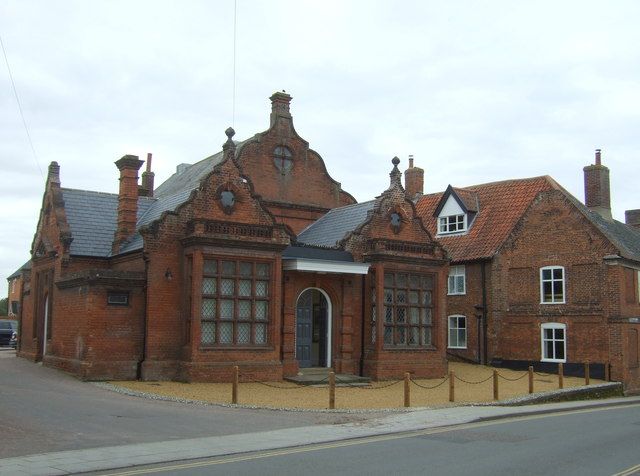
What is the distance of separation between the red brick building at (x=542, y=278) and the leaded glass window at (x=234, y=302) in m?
14.1

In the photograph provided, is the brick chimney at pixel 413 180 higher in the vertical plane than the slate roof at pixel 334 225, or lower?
higher

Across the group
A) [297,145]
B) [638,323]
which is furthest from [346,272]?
[638,323]

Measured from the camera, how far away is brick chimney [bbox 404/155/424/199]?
147 feet

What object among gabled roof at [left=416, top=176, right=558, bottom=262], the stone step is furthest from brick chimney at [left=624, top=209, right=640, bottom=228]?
the stone step

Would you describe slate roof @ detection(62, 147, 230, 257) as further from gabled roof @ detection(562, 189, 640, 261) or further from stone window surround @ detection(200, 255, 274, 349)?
gabled roof @ detection(562, 189, 640, 261)

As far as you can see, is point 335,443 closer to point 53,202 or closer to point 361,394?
point 361,394

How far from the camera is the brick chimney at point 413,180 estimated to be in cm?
4484

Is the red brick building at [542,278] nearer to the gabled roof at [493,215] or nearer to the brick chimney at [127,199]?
the gabled roof at [493,215]

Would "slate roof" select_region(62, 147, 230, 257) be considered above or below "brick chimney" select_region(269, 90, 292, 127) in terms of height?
below

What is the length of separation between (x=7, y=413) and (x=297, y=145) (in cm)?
1880

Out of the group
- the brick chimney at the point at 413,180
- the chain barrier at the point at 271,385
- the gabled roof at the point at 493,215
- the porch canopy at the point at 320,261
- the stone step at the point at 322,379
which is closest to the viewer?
the chain barrier at the point at 271,385

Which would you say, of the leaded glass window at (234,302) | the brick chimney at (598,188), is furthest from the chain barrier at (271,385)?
the brick chimney at (598,188)

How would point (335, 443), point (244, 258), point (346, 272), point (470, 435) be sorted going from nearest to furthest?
point (335, 443) → point (470, 435) → point (244, 258) → point (346, 272)

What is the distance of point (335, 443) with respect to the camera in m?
13.2
